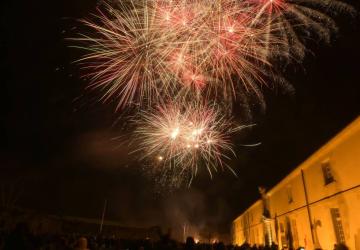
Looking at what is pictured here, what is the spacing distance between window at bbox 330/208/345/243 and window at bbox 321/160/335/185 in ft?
4.60

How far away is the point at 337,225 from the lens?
1598 centimetres

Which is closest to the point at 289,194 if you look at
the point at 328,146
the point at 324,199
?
the point at 324,199

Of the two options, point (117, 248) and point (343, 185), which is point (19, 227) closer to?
point (117, 248)

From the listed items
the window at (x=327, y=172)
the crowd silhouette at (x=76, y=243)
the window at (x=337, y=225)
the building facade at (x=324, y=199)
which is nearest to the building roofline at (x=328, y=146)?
the building facade at (x=324, y=199)

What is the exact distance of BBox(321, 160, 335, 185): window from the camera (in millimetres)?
16500

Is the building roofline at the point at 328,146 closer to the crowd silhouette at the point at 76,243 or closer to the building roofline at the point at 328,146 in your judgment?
the building roofline at the point at 328,146

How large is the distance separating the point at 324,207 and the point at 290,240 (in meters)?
5.80

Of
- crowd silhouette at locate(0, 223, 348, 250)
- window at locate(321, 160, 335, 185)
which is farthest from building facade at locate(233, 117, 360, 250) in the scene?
crowd silhouette at locate(0, 223, 348, 250)

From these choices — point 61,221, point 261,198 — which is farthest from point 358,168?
point 61,221

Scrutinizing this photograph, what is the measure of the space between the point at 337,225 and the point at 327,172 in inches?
102

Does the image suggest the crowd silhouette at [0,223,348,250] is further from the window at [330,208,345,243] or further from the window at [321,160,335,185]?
the window at [321,160,335,185]

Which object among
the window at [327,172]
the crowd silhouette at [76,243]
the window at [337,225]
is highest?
the window at [327,172]

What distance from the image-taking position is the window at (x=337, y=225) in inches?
611

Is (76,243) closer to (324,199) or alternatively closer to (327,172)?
(324,199)
